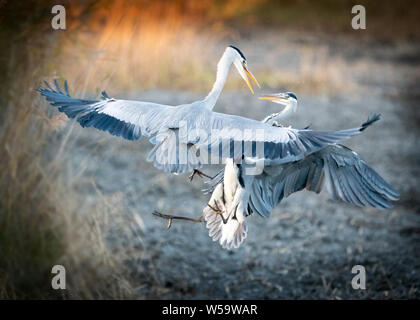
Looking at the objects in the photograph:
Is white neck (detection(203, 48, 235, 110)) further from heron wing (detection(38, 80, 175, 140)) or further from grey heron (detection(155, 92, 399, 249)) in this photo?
grey heron (detection(155, 92, 399, 249))

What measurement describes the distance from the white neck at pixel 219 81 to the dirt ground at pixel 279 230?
141cm

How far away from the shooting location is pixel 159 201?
7285 mm

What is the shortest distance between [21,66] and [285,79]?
6969 mm

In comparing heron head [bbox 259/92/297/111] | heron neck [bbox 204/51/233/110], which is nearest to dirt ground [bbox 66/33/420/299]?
heron neck [bbox 204/51/233/110]

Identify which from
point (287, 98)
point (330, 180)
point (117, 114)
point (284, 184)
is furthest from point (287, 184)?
point (117, 114)

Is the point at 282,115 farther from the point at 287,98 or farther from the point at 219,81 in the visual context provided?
the point at 219,81

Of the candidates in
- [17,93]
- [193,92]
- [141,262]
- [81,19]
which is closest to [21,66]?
[17,93]

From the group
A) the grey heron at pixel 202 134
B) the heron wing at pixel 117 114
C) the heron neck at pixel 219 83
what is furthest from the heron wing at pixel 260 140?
the heron wing at pixel 117 114

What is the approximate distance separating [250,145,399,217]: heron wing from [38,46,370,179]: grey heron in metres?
0.26

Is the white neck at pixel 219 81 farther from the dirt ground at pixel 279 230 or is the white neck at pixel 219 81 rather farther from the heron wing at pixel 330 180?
the dirt ground at pixel 279 230

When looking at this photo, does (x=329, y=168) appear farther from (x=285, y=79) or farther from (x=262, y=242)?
(x=285, y=79)

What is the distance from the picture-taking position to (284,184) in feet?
13.9

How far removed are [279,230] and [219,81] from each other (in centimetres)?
313

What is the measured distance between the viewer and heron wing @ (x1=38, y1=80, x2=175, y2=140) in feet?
12.7
